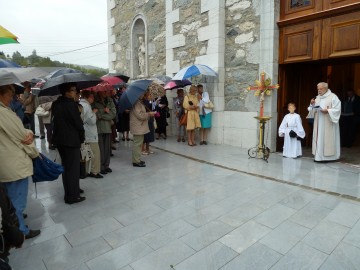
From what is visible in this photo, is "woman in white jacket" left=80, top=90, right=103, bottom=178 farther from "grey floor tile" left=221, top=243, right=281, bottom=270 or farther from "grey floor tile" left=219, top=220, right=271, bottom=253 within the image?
"grey floor tile" left=221, top=243, right=281, bottom=270

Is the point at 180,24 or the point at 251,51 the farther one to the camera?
the point at 180,24

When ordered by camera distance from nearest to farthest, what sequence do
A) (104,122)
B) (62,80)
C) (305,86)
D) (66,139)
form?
(62,80) → (66,139) → (104,122) → (305,86)

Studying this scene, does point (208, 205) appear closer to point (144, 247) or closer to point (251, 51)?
point (144, 247)

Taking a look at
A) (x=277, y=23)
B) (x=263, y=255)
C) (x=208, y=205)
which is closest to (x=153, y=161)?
(x=208, y=205)

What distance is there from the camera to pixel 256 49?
6.52 metres

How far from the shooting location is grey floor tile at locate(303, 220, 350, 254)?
103 inches

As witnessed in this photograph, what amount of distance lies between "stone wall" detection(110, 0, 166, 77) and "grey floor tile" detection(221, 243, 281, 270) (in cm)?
795

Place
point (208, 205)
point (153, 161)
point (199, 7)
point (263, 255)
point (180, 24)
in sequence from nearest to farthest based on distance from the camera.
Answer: point (263, 255) < point (208, 205) < point (153, 161) < point (199, 7) < point (180, 24)

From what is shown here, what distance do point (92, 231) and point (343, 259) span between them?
2427 millimetres

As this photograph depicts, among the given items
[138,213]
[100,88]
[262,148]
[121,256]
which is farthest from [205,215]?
[262,148]

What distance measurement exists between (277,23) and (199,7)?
2.37 metres

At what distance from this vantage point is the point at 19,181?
2.70 meters

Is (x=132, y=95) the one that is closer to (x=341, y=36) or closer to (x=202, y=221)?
(x=202, y=221)

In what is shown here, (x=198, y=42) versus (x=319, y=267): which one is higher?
(x=198, y=42)
